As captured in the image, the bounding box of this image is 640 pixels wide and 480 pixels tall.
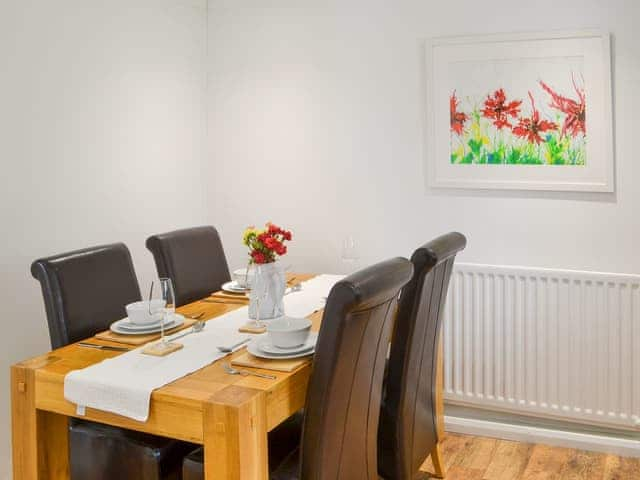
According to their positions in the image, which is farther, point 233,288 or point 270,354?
point 233,288

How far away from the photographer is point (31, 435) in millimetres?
2246

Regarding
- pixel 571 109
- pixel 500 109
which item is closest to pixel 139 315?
pixel 500 109

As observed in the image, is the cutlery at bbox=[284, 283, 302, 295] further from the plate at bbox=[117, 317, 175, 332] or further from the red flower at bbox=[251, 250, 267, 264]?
the plate at bbox=[117, 317, 175, 332]

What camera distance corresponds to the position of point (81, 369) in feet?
7.21

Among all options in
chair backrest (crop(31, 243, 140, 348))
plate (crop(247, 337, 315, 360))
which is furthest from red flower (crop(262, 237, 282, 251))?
chair backrest (crop(31, 243, 140, 348))

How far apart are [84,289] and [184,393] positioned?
2.86ft

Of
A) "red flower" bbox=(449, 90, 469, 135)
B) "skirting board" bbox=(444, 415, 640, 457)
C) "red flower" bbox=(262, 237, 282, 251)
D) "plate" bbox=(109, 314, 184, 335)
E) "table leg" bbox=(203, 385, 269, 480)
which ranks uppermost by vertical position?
"red flower" bbox=(449, 90, 469, 135)

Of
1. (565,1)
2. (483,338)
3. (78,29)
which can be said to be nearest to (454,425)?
(483,338)

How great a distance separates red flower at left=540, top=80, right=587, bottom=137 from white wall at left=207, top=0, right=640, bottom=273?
14 centimetres

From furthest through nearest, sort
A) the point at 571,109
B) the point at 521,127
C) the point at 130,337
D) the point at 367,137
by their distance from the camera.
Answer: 1. the point at 367,137
2. the point at 521,127
3. the point at 571,109
4. the point at 130,337

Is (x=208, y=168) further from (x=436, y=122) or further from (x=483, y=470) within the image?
(x=483, y=470)

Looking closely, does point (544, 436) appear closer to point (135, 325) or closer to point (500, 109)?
point (500, 109)

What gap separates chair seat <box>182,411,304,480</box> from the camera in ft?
6.98

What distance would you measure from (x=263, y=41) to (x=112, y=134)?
0.98m
